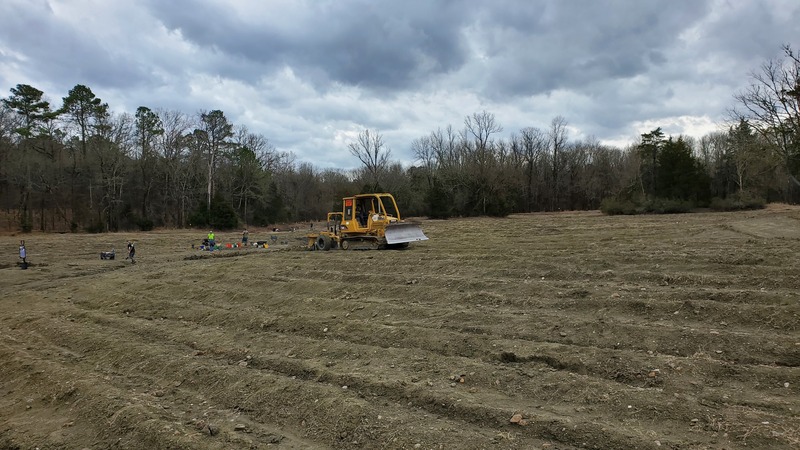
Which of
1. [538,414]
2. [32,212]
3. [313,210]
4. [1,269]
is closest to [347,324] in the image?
[538,414]

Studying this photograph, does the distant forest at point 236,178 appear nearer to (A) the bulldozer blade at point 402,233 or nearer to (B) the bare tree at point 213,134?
(B) the bare tree at point 213,134

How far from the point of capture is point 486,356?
616cm

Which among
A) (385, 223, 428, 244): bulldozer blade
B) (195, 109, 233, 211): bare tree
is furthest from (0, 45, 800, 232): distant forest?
(385, 223, 428, 244): bulldozer blade

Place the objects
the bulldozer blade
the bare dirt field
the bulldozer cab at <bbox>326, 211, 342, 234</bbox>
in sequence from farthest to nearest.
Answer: the bulldozer cab at <bbox>326, 211, 342, 234</bbox>, the bulldozer blade, the bare dirt field

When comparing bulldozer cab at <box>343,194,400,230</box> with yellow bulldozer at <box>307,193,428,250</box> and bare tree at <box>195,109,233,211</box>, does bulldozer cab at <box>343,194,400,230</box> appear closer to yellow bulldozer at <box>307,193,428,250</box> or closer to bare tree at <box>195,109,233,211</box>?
yellow bulldozer at <box>307,193,428,250</box>

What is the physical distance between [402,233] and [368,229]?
1598 millimetres

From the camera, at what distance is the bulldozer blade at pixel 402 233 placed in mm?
17656

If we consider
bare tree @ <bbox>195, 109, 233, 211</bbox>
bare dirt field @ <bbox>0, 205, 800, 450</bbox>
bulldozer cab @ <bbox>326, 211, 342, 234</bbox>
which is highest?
bare tree @ <bbox>195, 109, 233, 211</bbox>

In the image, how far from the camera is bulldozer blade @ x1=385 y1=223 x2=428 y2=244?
17.7m

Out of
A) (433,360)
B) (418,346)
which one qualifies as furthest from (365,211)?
(433,360)

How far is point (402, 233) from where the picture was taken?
58.9 feet

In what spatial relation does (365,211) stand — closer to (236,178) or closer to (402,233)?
(402,233)

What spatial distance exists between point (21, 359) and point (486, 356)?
7.53 metres

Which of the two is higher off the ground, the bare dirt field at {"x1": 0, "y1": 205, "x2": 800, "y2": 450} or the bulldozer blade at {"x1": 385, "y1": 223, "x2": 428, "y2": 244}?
the bulldozer blade at {"x1": 385, "y1": 223, "x2": 428, "y2": 244}
